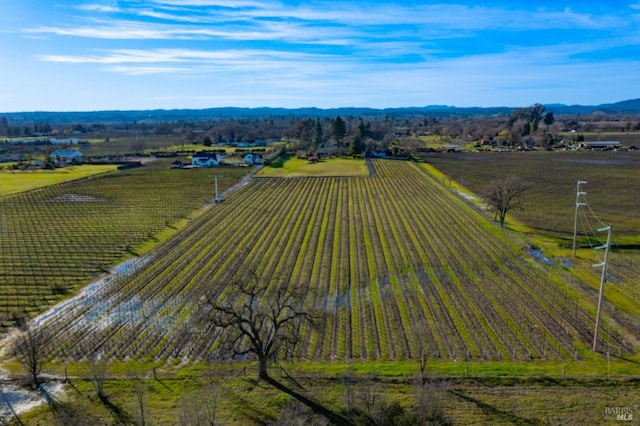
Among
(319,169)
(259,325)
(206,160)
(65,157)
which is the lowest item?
(259,325)

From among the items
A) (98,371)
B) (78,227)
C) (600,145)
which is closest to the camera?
(98,371)

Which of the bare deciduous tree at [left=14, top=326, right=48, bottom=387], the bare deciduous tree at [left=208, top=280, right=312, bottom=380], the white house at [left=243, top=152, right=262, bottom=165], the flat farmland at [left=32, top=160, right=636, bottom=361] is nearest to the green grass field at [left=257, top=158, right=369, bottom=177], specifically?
the white house at [left=243, top=152, right=262, bottom=165]

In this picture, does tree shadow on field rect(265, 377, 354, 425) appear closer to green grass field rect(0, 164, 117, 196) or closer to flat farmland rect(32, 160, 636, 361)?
flat farmland rect(32, 160, 636, 361)

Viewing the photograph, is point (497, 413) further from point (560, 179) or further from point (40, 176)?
point (40, 176)

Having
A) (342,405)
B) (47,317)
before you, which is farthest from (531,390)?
(47,317)

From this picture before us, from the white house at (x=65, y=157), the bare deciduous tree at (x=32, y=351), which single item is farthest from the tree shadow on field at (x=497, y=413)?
the white house at (x=65, y=157)

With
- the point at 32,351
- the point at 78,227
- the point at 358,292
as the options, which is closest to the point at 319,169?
the point at 78,227
